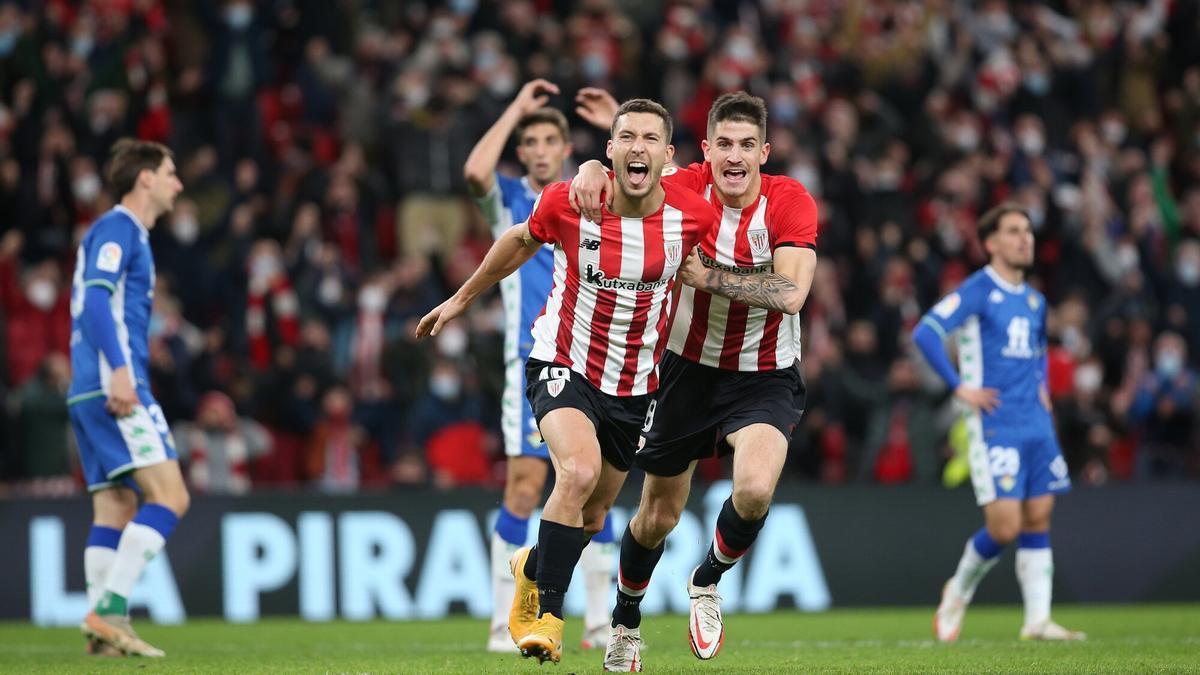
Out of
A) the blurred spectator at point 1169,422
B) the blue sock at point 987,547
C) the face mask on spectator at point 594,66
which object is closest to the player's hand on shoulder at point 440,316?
the blue sock at point 987,547

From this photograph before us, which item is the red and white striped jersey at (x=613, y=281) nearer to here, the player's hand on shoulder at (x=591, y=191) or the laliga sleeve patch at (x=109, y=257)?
the player's hand on shoulder at (x=591, y=191)

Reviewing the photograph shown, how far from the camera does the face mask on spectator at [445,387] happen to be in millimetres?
15391

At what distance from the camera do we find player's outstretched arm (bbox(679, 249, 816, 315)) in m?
7.32

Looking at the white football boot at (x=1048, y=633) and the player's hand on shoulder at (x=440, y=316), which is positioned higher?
the player's hand on shoulder at (x=440, y=316)

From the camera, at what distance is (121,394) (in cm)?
915

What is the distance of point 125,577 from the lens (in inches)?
359

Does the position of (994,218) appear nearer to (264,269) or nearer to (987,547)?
(987,547)

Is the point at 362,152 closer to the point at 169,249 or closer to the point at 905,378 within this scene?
the point at 169,249

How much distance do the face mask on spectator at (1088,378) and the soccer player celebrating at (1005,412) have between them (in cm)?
644

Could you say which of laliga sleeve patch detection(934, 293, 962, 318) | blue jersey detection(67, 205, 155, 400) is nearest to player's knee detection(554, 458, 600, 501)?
blue jersey detection(67, 205, 155, 400)

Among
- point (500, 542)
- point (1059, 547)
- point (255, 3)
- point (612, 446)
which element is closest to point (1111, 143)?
point (1059, 547)

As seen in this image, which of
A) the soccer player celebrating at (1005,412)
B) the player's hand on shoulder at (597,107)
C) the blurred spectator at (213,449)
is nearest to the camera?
the player's hand on shoulder at (597,107)

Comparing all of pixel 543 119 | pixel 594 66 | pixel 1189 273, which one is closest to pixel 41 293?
pixel 594 66

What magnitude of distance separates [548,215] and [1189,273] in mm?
13656
